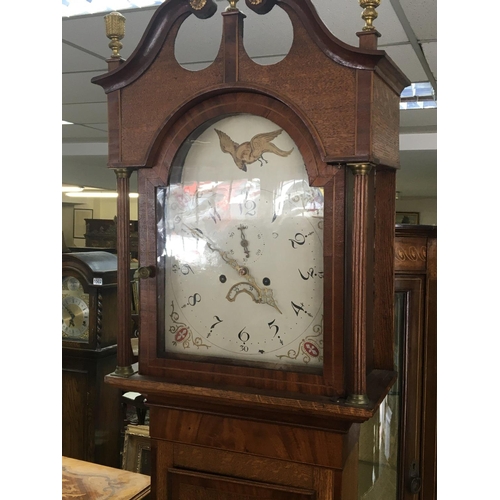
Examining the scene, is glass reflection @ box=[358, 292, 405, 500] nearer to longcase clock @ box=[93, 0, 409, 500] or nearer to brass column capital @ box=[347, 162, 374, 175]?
longcase clock @ box=[93, 0, 409, 500]

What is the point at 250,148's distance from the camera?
2.88 feet

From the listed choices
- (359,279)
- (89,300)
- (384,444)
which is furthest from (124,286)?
Result: (89,300)

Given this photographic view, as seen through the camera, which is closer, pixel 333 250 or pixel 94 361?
pixel 333 250

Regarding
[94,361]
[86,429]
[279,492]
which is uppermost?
[279,492]

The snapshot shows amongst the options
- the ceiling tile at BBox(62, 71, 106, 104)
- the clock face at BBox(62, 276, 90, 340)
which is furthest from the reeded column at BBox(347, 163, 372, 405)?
the ceiling tile at BBox(62, 71, 106, 104)

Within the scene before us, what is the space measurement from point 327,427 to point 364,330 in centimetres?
17

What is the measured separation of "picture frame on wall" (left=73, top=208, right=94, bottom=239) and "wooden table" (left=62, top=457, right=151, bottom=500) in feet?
31.8

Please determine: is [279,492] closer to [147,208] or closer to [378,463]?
[378,463]

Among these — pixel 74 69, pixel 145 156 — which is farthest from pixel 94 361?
pixel 145 156

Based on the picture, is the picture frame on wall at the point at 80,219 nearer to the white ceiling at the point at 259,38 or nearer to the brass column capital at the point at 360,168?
the white ceiling at the point at 259,38

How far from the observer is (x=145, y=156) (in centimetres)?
91

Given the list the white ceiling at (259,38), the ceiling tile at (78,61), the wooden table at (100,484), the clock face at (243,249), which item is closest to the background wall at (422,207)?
the white ceiling at (259,38)

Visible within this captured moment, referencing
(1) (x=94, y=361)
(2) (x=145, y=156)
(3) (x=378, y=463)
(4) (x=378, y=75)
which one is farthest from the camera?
(1) (x=94, y=361)

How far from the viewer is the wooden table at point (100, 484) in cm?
109
